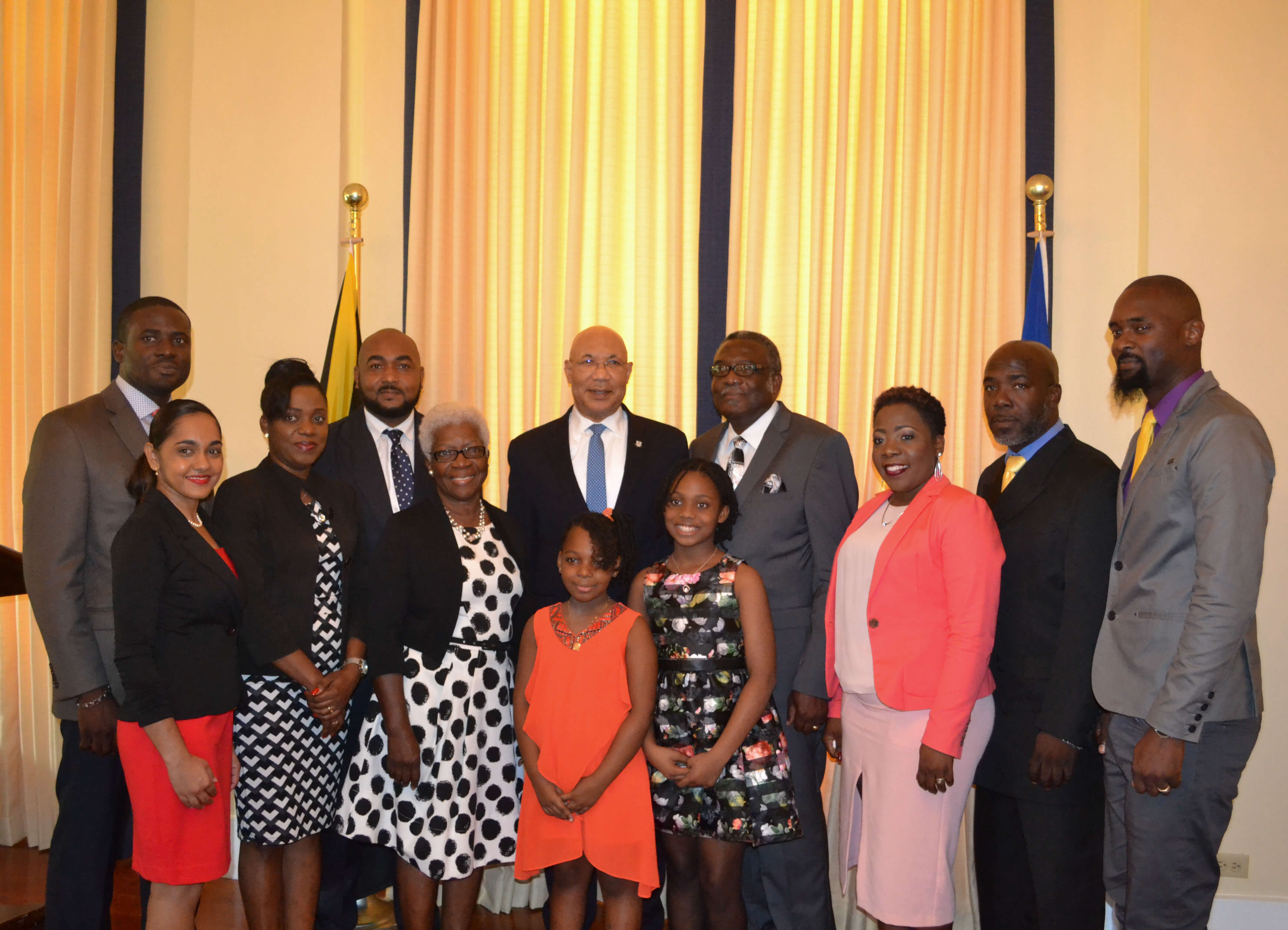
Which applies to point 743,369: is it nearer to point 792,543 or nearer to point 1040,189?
point 792,543

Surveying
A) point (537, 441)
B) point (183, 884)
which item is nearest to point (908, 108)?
point (537, 441)

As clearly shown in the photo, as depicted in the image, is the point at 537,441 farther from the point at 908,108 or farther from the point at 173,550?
the point at 908,108

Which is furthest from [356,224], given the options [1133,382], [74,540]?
[1133,382]

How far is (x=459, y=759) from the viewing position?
9.73ft

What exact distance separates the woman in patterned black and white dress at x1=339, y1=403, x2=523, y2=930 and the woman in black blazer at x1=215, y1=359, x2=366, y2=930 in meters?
0.13

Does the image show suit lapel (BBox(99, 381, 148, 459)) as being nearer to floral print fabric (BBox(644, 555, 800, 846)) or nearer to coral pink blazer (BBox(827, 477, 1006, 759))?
floral print fabric (BBox(644, 555, 800, 846))

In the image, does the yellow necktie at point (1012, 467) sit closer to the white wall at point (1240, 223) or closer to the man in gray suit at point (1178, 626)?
the man in gray suit at point (1178, 626)

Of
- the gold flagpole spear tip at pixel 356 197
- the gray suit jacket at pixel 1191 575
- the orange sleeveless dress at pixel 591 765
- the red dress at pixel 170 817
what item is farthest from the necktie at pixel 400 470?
the gray suit jacket at pixel 1191 575

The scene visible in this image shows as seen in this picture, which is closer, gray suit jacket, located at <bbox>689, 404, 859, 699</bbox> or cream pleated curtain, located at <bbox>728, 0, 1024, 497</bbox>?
gray suit jacket, located at <bbox>689, 404, 859, 699</bbox>

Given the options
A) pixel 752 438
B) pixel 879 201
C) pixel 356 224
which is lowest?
pixel 752 438

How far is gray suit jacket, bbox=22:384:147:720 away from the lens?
295 centimetres

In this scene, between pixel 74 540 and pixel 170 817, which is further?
pixel 74 540

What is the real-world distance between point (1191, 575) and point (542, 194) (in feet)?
10.8

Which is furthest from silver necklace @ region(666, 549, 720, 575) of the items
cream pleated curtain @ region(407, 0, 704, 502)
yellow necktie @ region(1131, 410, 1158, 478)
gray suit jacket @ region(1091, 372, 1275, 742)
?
cream pleated curtain @ region(407, 0, 704, 502)
